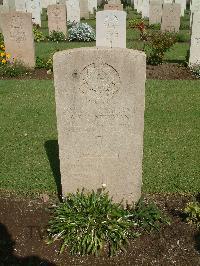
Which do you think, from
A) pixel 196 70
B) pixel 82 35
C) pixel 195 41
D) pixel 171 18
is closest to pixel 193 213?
pixel 196 70

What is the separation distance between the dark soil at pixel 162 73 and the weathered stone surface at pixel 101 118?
6.94m

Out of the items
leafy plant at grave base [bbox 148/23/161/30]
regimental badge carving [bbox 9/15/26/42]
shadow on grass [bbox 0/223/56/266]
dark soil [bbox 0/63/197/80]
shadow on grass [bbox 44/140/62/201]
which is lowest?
shadow on grass [bbox 0/223/56/266]

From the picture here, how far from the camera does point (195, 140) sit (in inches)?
258

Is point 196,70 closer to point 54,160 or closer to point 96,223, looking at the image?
point 54,160

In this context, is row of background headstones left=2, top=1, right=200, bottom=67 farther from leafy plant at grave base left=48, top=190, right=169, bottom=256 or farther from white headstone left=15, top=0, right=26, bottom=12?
white headstone left=15, top=0, right=26, bottom=12

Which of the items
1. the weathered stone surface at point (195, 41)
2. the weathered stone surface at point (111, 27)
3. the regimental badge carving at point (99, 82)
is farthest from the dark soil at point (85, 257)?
the weathered stone surface at point (195, 41)

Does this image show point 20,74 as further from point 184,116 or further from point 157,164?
point 157,164

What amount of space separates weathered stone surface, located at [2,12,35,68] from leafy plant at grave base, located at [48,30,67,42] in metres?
5.89

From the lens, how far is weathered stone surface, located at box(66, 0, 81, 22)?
20.9m

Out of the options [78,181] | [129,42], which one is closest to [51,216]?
[78,181]

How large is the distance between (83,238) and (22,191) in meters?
1.44

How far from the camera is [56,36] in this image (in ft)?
56.9

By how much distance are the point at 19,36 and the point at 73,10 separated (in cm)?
1046

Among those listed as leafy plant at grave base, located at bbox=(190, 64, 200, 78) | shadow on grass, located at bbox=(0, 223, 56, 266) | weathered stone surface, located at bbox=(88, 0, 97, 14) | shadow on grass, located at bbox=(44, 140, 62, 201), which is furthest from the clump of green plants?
weathered stone surface, located at bbox=(88, 0, 97, 14)
